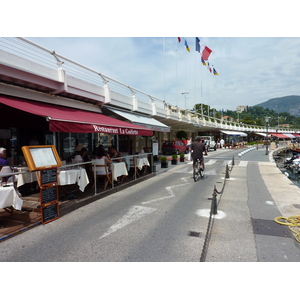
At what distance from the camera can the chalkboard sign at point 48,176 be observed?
496cm

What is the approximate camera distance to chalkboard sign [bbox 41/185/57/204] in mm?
4976

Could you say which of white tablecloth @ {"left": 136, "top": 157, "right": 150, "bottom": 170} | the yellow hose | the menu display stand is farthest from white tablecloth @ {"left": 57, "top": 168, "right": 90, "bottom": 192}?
the yellow hose

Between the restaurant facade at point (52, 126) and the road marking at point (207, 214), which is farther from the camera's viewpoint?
the restaurant facade at point (52, 126)

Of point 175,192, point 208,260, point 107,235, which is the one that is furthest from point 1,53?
point 208,260

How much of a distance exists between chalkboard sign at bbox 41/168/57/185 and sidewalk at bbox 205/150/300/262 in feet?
12.1

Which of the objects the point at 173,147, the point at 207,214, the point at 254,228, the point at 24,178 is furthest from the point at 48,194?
the point at 173,147

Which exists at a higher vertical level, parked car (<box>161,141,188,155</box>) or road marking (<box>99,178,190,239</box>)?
parked car (<box>161,141,188,155</box>)

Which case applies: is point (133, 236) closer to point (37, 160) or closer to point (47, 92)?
point (37, 160)

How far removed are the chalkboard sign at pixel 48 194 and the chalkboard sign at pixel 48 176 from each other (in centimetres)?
15

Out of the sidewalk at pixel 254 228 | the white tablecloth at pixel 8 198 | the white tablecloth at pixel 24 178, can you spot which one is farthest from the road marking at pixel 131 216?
the white tablecloth at pixel 24 178

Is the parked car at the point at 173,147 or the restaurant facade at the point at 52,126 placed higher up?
the restaurant facade at the point at 52,126

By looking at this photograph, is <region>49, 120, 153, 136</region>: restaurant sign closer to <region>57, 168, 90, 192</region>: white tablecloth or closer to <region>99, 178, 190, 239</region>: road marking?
<region>57, 168, 90, 192</region>: white tablecloth

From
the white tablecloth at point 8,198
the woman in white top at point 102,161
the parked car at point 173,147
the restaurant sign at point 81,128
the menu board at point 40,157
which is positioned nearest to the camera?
the white tablecloth at point 8,198

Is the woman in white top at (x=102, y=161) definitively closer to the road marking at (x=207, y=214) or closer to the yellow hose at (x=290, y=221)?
the road marking at (x=207, y=214)
